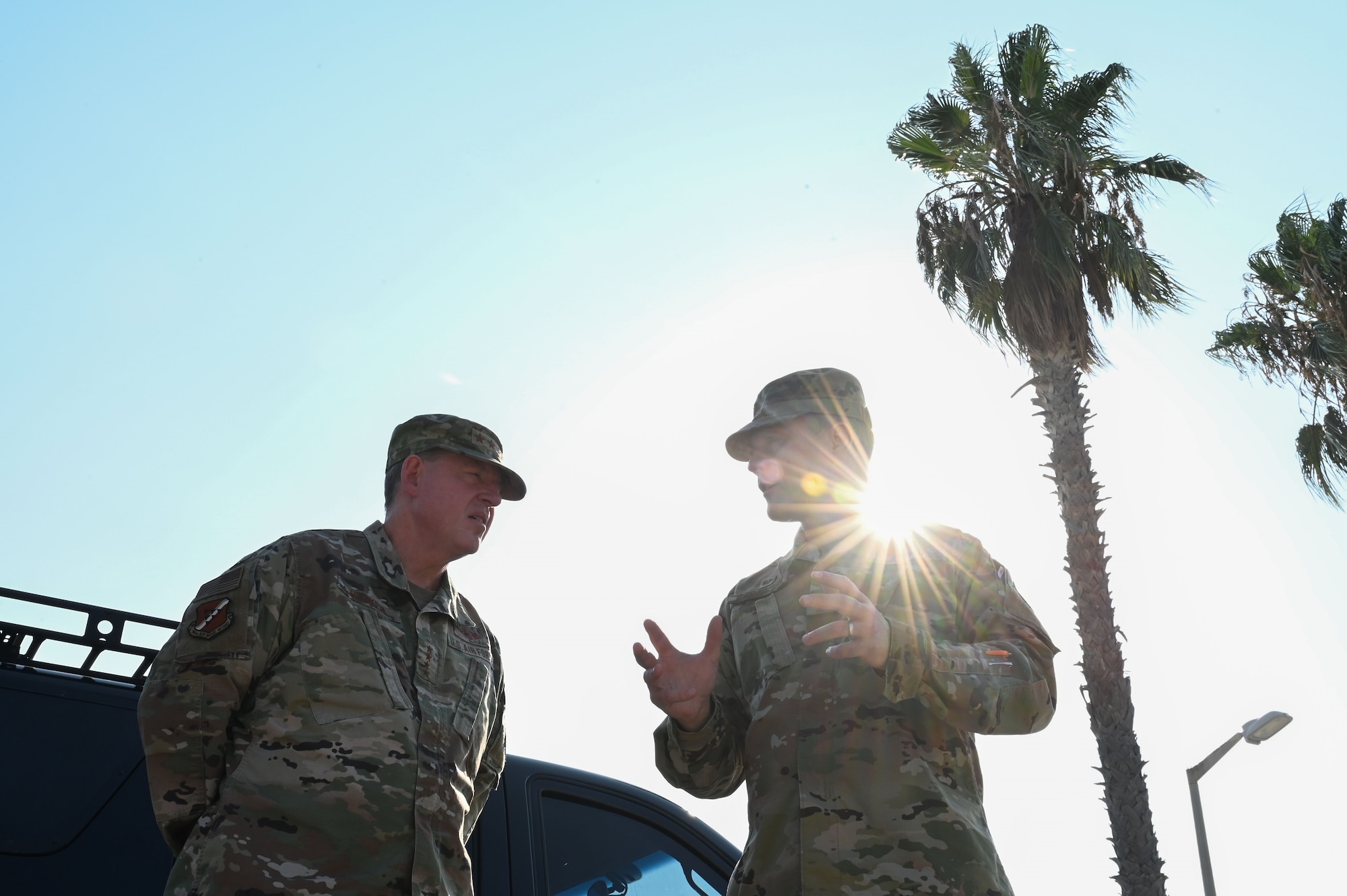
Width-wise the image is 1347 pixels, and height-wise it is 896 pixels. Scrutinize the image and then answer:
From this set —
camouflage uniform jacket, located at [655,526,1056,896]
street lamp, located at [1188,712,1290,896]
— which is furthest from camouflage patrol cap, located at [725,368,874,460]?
street lamp, located at [1188,712,1290,896]

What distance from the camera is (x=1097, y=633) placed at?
9.20 meters

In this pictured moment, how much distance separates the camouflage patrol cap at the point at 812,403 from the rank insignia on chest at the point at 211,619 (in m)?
1.32

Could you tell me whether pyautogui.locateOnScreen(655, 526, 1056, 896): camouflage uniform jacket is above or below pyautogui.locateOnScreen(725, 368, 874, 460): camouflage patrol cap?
below

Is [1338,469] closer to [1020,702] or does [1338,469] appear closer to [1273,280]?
[1273,280]

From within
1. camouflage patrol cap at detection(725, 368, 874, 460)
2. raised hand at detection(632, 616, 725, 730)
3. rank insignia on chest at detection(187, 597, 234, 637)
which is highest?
camouflage patrol cap at detection(725, 368, 874, 460)

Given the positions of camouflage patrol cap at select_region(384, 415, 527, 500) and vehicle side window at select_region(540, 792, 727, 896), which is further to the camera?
camouflage patrol cap at select_region(384, 415, 527, 500)

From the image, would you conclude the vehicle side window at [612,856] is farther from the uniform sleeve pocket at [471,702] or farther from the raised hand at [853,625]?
the raised hand at [853,625]

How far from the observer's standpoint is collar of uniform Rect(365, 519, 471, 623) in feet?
9.76

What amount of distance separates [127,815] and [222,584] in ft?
2.01

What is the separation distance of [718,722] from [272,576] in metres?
1.17

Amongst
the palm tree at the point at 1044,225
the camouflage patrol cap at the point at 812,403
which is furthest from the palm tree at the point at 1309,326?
the camouflage patrol cap at the point at 812,403

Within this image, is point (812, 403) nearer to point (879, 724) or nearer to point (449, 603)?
point (879, 724)

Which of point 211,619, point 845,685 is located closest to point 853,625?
point 845,685

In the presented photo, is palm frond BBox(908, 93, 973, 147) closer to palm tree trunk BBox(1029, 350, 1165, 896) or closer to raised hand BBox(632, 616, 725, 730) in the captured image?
palm tree trunk BBox(1029, 350, 1165, 896)
